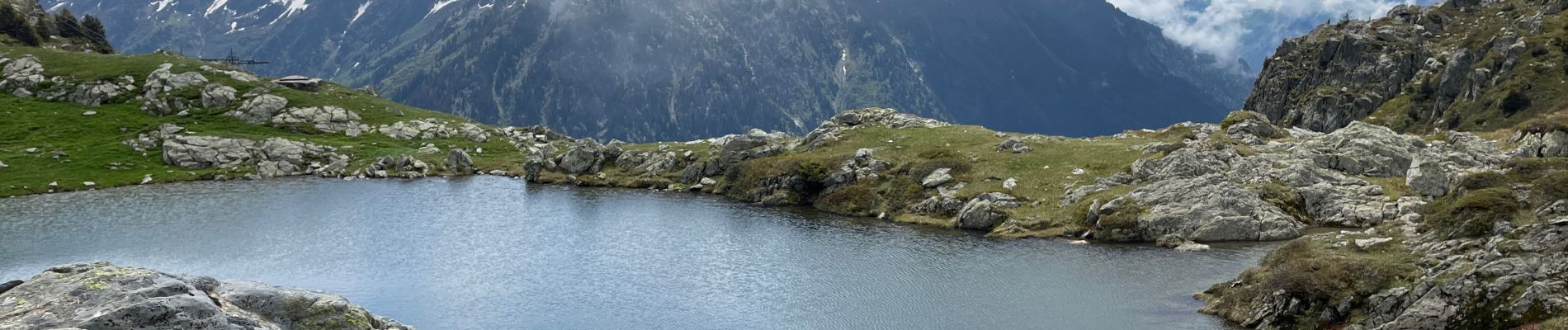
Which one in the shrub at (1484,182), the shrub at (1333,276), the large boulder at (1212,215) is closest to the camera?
the shrub at (1333,276)

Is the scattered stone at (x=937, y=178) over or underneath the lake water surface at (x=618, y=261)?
over

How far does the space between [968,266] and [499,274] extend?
3248cm

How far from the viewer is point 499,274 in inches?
2835

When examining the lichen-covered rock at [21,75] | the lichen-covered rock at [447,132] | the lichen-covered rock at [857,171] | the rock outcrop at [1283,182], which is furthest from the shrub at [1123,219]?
the lichen-covered rock at [21,75]

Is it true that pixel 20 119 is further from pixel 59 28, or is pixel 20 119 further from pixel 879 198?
pixel 879 198

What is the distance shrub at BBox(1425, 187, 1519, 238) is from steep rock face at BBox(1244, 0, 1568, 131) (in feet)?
329

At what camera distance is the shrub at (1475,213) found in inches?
2004

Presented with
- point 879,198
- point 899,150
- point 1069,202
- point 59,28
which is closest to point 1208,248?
point 1069,202

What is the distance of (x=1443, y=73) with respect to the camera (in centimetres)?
16538

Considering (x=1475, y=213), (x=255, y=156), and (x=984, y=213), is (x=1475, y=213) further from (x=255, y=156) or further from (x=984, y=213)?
(x=255, y=156)

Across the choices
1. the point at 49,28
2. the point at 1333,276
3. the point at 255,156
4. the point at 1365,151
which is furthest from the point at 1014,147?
the point at 49,28

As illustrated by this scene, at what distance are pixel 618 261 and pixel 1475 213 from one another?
54.0 metres

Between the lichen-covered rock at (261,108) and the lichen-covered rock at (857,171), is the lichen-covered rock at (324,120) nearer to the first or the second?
the lichen-covered rock at (261,108)

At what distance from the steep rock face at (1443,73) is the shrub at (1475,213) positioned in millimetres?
100325
